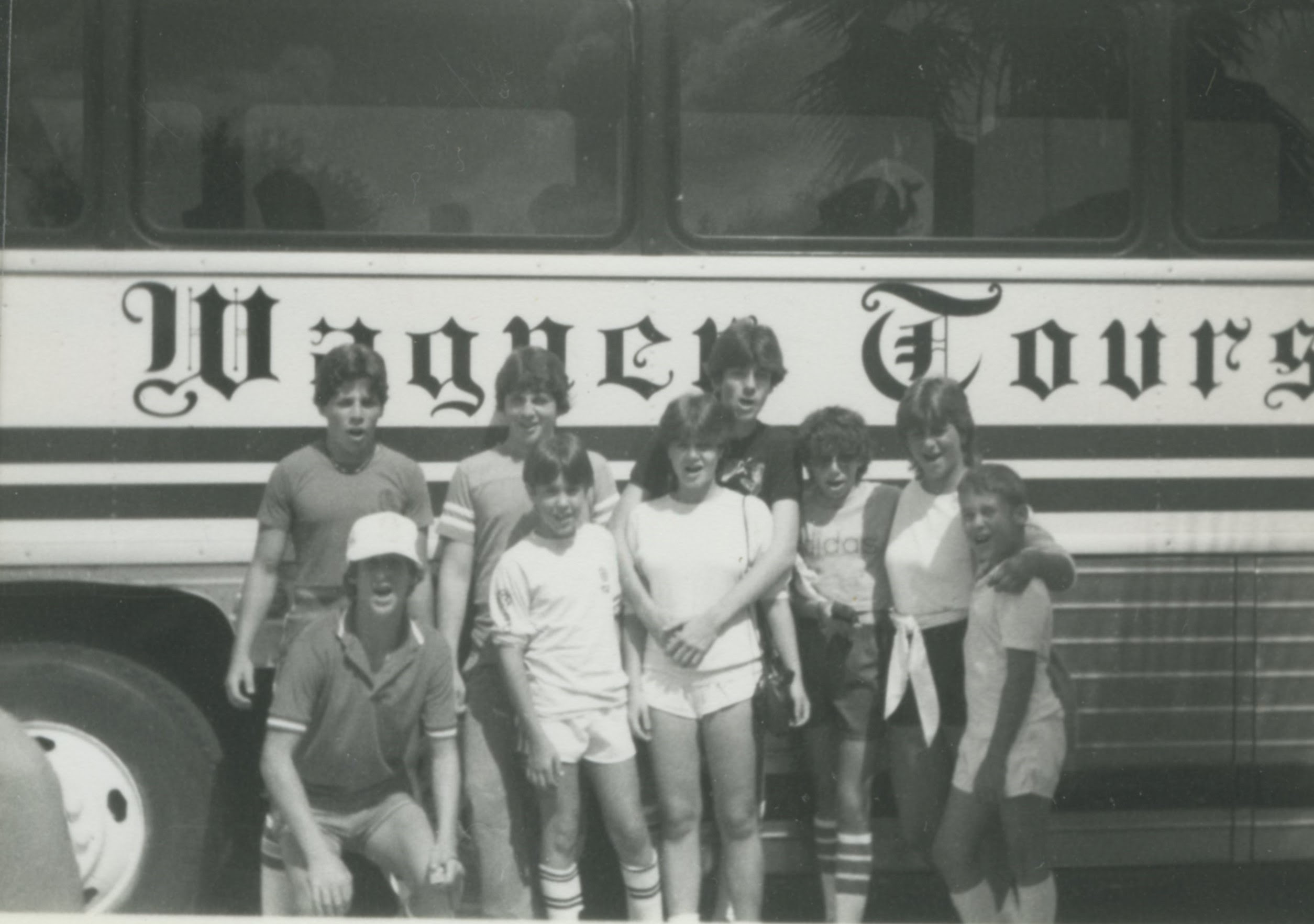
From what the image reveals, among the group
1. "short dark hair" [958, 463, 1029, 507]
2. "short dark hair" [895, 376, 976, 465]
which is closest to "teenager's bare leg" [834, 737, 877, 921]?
"short dark hair" [958, 463, 1029, 507]

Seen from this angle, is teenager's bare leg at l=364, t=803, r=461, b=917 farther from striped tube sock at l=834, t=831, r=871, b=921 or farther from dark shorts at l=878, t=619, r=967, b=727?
dark shorts at l=878, t=619, r=967, b=727

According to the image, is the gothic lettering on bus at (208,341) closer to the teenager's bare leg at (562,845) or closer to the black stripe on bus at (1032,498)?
the black stripe on bus at (1032,498)

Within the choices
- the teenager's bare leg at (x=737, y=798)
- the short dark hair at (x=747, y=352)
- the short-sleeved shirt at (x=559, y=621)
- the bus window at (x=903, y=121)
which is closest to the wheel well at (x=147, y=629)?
the short-sleeved shirt at (x=559, y=621)

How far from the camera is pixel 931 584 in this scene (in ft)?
13.6

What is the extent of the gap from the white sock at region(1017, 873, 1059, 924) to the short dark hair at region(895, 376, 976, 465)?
1172 mm

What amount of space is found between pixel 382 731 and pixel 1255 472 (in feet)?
8.67

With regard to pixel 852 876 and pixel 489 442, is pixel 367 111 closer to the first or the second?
pixel 489 442

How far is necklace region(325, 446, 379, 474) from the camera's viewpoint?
416cm

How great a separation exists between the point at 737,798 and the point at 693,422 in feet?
3.38

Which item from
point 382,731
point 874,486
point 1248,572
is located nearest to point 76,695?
point 382,731

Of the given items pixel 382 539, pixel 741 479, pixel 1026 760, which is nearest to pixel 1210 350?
pixel 1026 760

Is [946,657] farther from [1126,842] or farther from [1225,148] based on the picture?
[1225,148]

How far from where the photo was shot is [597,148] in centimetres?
433

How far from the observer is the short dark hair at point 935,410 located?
4.13 meters
